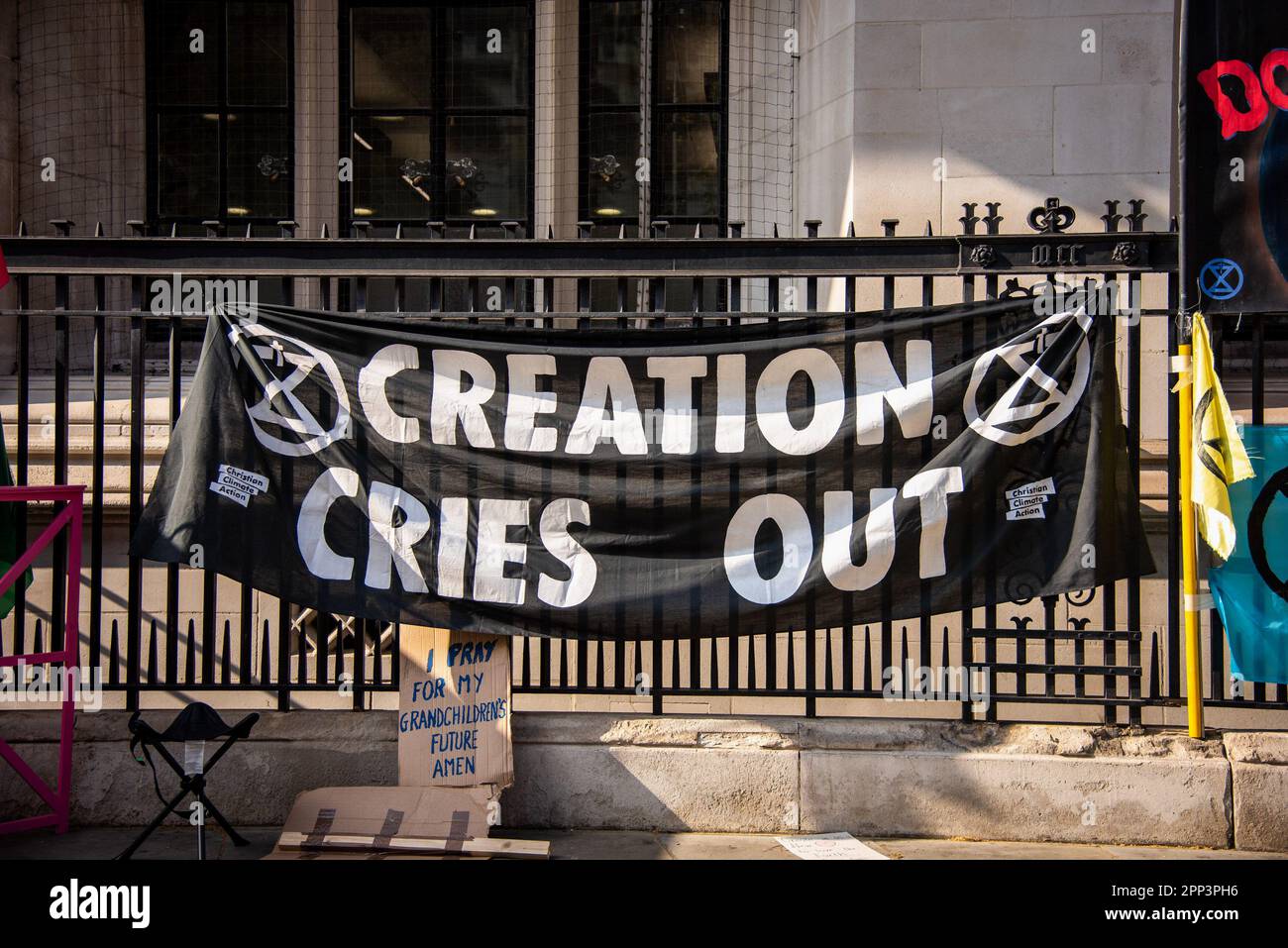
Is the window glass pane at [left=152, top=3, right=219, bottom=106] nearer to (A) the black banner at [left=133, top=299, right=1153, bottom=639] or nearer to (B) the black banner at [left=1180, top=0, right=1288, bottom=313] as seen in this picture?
(A) the black banner at [left=133, top=299, right=1153, bottom=639]

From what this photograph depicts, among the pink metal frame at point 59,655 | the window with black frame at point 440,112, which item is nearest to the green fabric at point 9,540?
the pink metal frame at point 59,655

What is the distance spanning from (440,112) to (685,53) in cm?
231

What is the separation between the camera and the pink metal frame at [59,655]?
576 cm

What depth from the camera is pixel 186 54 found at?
10156 mm

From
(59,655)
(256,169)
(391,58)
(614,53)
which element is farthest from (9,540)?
(614,53)

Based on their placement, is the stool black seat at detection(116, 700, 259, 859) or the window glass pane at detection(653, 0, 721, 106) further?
the window glass pane at detection(653, 0, 721, 106)

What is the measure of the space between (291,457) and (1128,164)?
263 inches

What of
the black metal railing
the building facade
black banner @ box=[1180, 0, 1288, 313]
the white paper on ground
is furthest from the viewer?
the building facade

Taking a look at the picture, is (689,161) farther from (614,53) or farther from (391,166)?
(391,166)

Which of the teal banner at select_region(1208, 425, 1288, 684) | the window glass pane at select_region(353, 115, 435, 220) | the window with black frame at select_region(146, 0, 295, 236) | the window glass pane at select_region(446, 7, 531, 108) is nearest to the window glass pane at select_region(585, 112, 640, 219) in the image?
the window glass pane at select_region(446, 7, 531, 108)

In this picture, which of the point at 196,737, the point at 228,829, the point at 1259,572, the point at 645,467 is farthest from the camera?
the point at 645,467

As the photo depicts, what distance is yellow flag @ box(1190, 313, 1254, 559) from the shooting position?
5613mm

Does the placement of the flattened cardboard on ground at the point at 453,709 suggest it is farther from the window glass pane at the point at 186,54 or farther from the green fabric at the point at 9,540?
the window glass pane at the point at 186,54

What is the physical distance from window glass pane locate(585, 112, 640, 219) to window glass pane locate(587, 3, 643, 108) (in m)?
0.18
